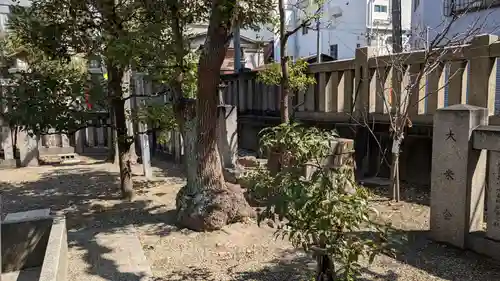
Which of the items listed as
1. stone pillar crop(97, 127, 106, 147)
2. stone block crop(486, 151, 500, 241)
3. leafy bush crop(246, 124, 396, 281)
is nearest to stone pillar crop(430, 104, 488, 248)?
stone block crop(486, 151, 500, 241)

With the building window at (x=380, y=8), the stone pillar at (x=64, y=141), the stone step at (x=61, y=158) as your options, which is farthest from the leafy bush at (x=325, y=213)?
the building window at (x=380, y=8)

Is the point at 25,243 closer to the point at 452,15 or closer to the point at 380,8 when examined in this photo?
the point at 452,15

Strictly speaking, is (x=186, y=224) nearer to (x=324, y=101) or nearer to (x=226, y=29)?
(x=226, y=29)

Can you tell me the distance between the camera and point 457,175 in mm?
4203

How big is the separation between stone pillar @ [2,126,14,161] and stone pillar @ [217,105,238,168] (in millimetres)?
5127

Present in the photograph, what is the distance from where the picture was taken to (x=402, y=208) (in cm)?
548

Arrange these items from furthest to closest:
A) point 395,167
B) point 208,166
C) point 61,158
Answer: point 61,158 → point 395,167 → point 208,166

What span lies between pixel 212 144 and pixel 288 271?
1882 mm

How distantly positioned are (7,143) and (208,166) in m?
6.43

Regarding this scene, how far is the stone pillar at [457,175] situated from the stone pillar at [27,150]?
332 inches

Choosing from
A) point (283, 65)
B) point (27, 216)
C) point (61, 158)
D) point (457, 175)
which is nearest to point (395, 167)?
point (457, 175)

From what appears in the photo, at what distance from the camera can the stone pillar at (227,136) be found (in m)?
7.27

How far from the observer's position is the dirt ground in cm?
377

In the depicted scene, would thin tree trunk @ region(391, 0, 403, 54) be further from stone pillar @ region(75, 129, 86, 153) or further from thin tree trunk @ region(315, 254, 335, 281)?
stone pillar @ region(75, 129, 86, 153)
